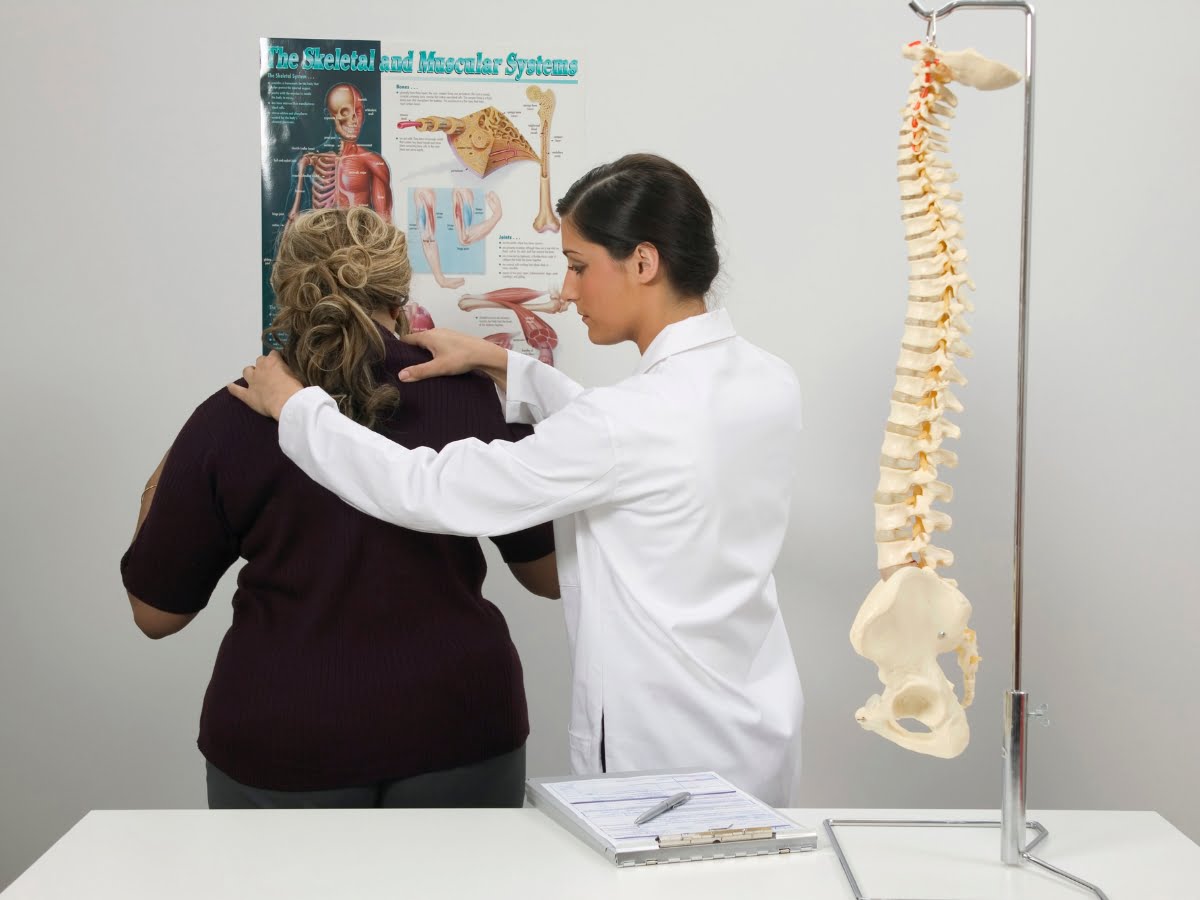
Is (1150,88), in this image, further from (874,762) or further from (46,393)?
(46,393)

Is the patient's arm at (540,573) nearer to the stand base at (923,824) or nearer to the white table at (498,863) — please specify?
the white table at (498,863)

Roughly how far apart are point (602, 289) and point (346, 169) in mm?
1240

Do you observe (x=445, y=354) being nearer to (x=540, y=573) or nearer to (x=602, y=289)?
(x=602, y=289)

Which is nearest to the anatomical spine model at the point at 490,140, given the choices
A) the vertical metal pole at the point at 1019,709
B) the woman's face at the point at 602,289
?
the woman's face at the point at 602,289

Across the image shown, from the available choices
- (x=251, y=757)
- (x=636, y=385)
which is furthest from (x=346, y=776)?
(x=636, y=385)

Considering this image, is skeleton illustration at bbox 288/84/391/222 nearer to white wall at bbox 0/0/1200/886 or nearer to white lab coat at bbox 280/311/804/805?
white wall at bbox 0/0/1200/886

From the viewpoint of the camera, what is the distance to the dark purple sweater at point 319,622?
67.7 inches

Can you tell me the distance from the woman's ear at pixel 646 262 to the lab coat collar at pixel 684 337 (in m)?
0.08

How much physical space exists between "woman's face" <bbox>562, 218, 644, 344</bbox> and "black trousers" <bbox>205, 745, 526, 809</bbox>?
2.20 ft

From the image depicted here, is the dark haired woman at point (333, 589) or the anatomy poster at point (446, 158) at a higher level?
the anatomy poster at point (446, 158)

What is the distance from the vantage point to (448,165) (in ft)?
9.36

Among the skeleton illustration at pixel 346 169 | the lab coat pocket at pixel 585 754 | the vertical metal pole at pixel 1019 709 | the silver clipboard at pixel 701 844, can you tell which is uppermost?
the skeleton illustration at pixel 346 169

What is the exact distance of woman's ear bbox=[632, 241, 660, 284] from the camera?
178cm

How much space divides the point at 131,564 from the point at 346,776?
46 centimetres
